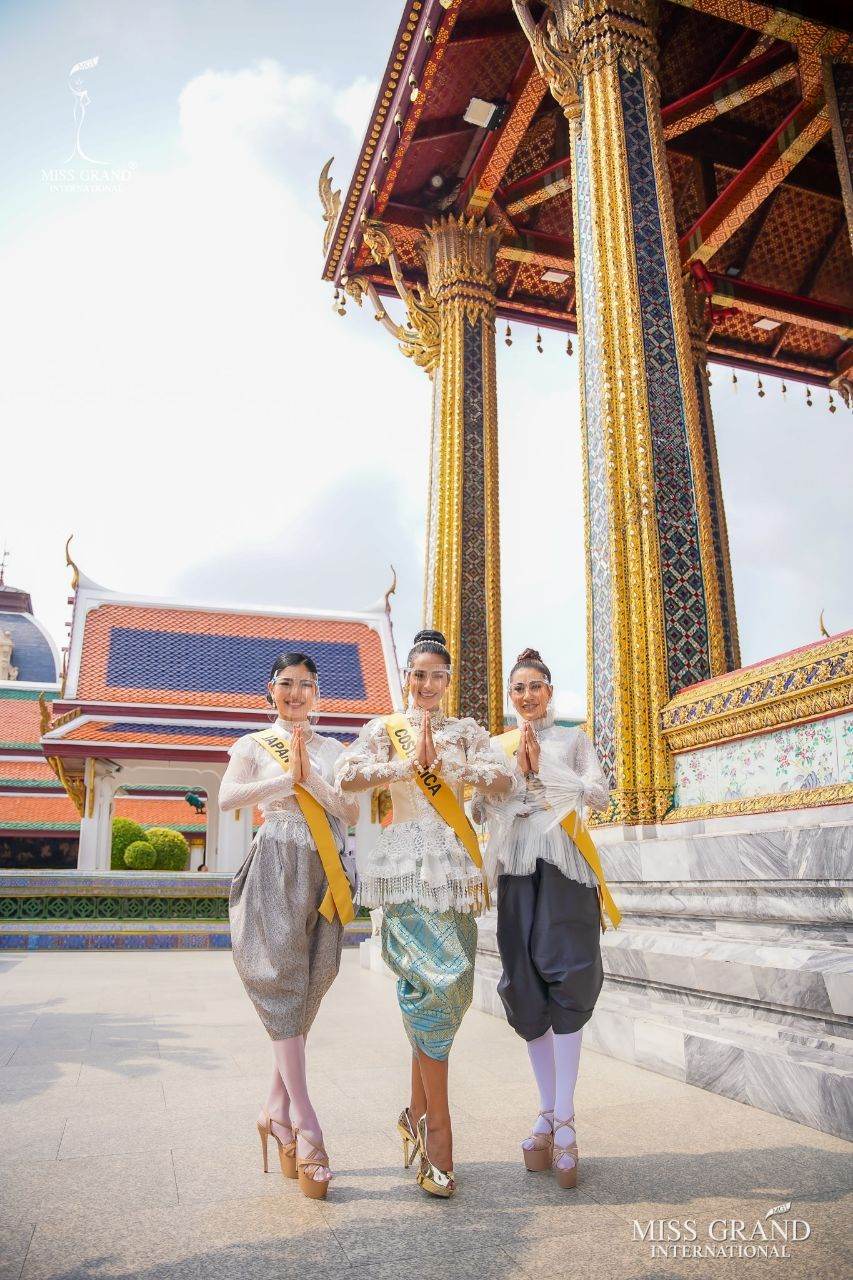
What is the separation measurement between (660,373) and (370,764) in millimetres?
3325

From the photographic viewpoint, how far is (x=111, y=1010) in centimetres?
558

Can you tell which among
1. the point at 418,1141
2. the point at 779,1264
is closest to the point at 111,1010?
the point at 418,1141

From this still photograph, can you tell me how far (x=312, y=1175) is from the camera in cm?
223

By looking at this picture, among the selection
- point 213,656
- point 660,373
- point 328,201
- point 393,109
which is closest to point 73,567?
point 213,656

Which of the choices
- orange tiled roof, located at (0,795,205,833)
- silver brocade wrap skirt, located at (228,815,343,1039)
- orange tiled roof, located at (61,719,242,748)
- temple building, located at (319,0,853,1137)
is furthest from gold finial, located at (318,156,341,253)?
orange tiled roof, located at (0,795,205,833)

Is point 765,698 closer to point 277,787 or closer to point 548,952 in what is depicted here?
point 548,952

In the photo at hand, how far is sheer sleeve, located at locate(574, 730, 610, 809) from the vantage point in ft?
9.12

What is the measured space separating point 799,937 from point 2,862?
16535mm

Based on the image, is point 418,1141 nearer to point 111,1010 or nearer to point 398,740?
point 398,740

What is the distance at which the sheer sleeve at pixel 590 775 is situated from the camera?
278 cm

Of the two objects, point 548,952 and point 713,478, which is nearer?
point 548,952

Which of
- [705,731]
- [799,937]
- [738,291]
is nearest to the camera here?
[799,937]

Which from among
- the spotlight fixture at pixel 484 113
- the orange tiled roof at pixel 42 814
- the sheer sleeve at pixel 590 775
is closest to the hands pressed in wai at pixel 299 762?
the sheer sleeve at pixel 590 775

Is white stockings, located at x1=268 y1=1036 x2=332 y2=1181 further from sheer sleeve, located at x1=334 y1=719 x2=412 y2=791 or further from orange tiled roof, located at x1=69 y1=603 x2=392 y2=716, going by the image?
orange tiled roof, located at x1=69 y1=603 x2=392 y2=716
